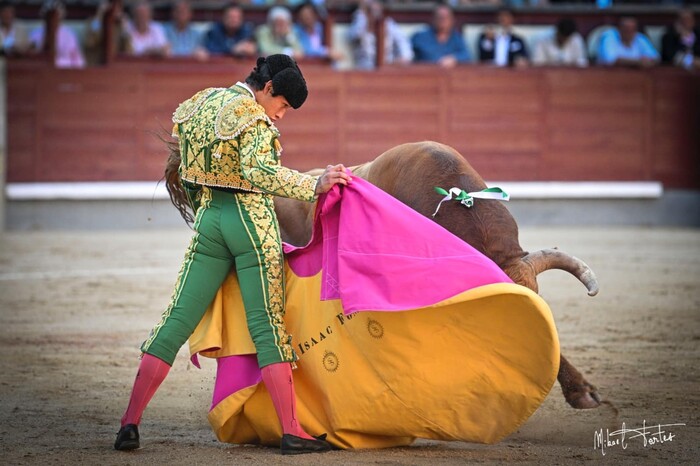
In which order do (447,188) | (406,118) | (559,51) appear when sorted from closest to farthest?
(447,188)
(406,118)
(559,51)

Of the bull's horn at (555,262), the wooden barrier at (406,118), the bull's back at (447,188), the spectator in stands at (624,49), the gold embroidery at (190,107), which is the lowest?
the wooden barrier at (406,118)

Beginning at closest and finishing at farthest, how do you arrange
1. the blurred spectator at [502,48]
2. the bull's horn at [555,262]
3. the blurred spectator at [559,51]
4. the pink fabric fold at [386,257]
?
the pink fabric fold at [386,257]
the bull's horn at [555,262]
the blurred spectator at [502,48]
the blurred spectator at [559,51]

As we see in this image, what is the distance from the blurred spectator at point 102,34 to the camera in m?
9.95

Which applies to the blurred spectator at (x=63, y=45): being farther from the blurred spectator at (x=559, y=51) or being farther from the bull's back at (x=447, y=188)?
the bull's back at (x=447, y=188)

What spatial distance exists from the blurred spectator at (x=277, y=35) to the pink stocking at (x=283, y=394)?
722cm

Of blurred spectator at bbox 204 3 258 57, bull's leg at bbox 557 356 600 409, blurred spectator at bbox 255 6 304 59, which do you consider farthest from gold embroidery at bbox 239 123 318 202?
blurred spectator at bbox 204 3 258 57

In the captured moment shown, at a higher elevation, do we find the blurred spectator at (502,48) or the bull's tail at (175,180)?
the bull's tail at (175,180)

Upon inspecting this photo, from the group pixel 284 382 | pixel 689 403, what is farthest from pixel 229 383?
pixel 689 403

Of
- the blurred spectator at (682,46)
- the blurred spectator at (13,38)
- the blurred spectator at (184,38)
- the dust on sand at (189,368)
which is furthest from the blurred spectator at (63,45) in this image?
the blurred spectator at (682,46)

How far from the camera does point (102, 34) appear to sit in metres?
10.2

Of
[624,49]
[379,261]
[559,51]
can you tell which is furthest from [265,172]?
[624,49]

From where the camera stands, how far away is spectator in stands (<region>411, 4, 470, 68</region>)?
1055cm

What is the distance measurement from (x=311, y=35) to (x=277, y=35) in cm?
47

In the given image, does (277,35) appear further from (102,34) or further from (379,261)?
(379,261)
